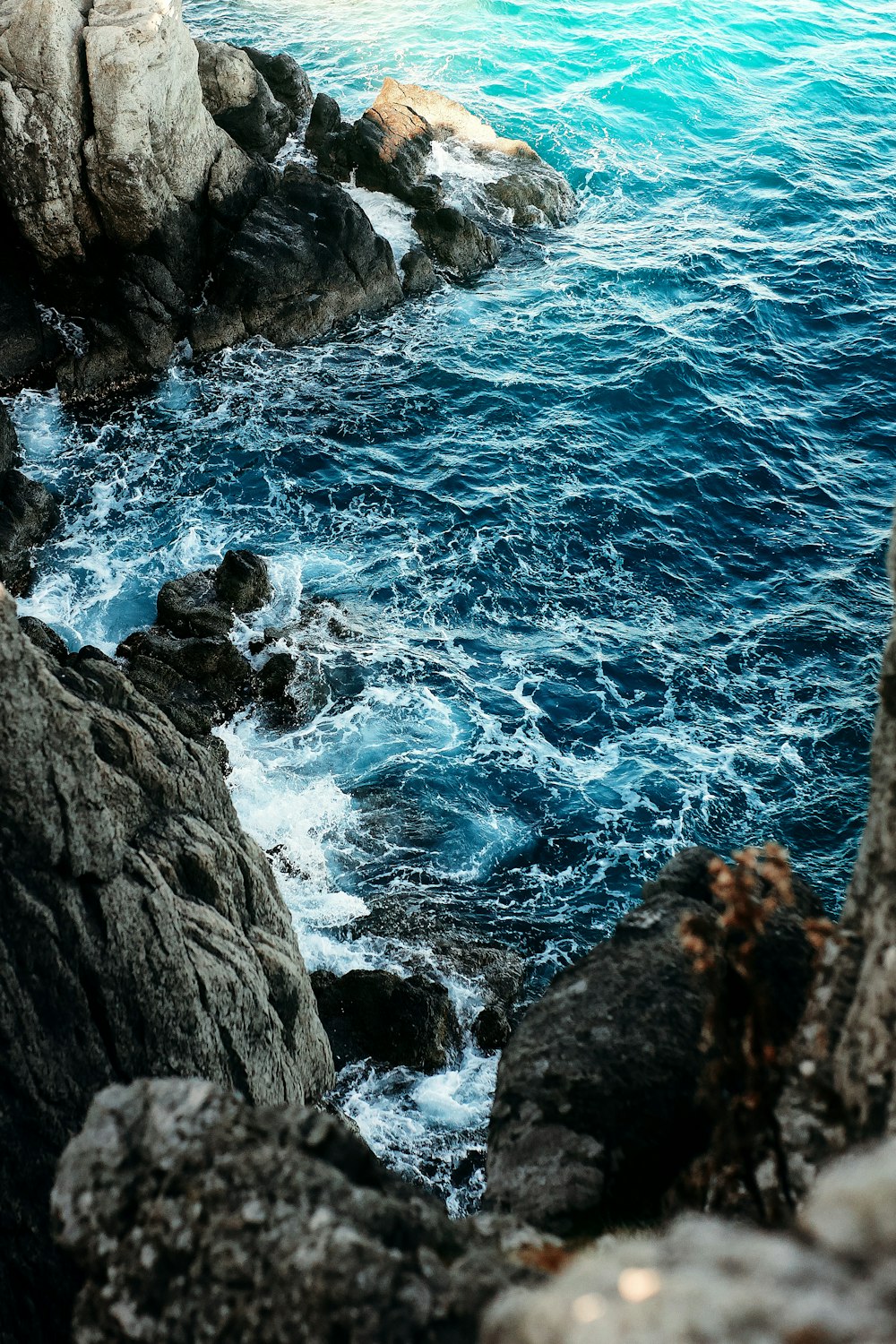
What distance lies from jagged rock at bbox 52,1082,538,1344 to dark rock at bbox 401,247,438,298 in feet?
118

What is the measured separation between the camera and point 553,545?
29.2m

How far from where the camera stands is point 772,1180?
659 cm

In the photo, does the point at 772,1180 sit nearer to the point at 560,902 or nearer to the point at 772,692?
the point at 560,902

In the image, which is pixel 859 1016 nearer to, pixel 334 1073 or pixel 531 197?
pixel 334 1073

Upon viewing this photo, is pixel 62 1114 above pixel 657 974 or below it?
below

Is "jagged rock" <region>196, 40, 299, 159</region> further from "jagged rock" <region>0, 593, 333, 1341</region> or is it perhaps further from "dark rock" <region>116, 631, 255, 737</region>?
"jagged rock" <region>0, 593, 333, 1341</region>

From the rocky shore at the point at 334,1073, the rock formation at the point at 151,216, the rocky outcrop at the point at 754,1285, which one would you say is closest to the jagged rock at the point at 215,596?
the rocky shore at the point at 334,1073

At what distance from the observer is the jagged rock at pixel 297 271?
34656 mm

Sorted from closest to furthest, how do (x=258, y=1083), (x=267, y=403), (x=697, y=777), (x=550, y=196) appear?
(x=258, y=1083)
(x=697, y=777)
(x=267, y=403)
(x=550, y=196)

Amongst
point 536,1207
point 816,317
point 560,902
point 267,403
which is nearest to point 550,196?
point 816,317

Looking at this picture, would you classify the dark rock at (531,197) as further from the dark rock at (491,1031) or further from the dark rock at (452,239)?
the dark rock at (491,1031)

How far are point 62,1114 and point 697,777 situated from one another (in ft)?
51.4

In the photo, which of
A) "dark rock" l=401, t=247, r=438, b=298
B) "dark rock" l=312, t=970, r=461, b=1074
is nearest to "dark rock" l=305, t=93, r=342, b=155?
"dark rock" l=401, t=247, r=438, b=298

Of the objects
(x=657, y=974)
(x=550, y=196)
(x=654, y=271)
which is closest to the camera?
(x=657, y=974)
